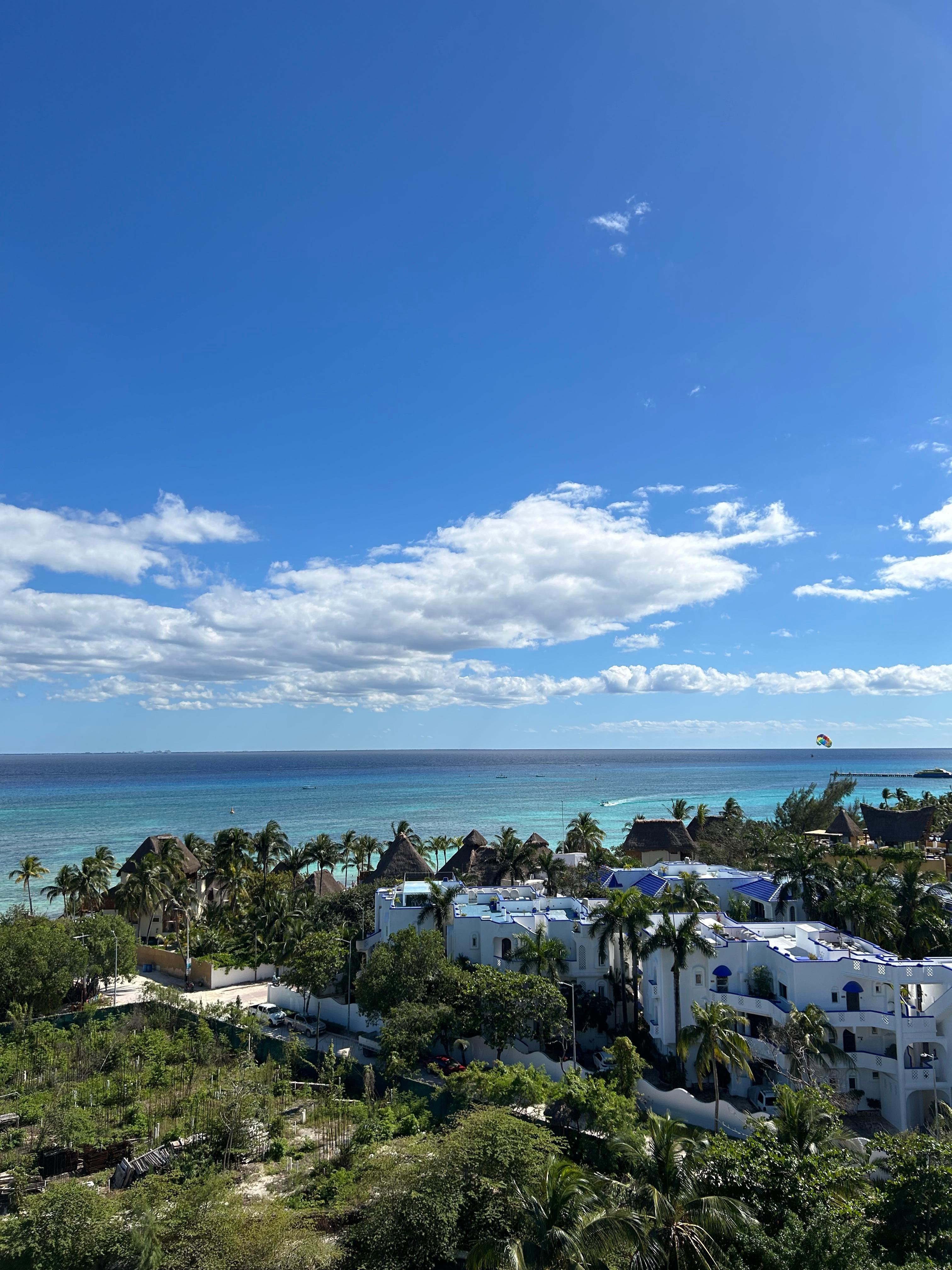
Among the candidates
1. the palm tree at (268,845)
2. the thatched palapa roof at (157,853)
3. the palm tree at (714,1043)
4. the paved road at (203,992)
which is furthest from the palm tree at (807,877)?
the thatched palapa roof at (157,853)

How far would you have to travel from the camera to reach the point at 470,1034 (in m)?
32.3

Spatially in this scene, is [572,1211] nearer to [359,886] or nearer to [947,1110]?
[947,1110]

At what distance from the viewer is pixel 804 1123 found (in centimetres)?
1875

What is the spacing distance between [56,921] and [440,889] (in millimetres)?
20086

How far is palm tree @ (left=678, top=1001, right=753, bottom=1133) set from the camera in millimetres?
24219

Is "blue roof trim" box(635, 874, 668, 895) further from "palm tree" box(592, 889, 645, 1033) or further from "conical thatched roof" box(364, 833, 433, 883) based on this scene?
"conical thatched roof" box(364, 833, 433, 883)

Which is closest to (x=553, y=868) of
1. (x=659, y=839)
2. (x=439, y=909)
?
(x=659, y=839)

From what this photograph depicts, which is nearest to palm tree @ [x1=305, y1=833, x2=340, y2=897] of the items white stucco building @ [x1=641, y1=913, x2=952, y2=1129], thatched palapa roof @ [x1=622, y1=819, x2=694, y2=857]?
thatched palapa roof @ [x1=622, y1=819, x2=694, y2=857]

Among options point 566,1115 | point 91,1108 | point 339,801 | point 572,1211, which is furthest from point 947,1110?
point 339,801

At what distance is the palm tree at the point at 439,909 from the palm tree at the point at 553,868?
13.2 metres

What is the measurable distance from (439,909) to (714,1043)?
1811cm

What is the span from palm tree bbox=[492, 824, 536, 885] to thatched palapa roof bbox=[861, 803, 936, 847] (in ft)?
108

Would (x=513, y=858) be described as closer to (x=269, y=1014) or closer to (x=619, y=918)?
(x=269, y=1014)

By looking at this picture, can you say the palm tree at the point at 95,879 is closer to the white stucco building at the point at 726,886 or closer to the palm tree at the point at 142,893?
the palm tree at the point at 142,893
